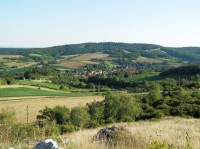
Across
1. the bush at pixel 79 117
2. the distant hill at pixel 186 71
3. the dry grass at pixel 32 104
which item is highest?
the bush at pixel 79 117

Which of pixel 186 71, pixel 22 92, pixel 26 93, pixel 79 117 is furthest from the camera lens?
pixel 186 71

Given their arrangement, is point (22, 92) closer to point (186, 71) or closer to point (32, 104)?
point (32, 104)

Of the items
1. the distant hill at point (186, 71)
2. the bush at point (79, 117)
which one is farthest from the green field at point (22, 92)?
the distant hill at point (186, 71)

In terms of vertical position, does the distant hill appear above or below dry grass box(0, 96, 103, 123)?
above

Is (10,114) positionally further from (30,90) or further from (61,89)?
(61,89)

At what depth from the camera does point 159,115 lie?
34.9 metres

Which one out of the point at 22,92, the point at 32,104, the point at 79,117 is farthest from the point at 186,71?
the point at 79,117

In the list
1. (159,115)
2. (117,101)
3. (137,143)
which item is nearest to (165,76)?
(117,101)

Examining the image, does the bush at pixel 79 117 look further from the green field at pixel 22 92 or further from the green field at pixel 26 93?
the green field at pixel 22 92

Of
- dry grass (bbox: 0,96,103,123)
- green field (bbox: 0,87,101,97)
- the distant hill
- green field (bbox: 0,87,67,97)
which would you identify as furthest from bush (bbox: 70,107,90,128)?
the distant hill

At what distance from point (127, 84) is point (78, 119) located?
201ft

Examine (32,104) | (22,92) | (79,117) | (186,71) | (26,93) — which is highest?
(79,117)

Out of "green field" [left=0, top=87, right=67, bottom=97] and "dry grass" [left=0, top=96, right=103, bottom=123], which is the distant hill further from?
"dry grass" [left=0, top=96, right=103, bottom=123]

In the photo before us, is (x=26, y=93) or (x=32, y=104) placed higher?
(x=32, y=104)
